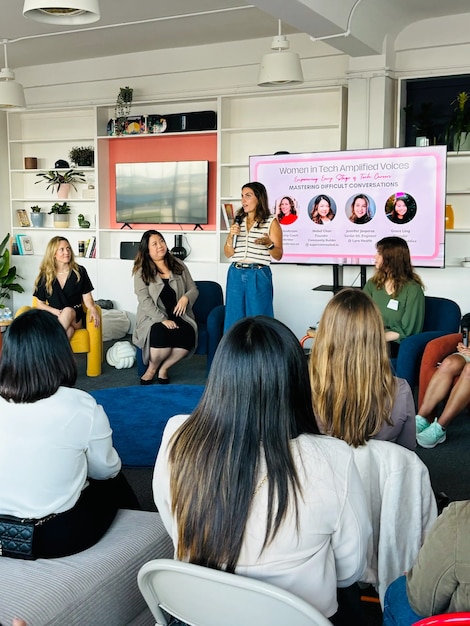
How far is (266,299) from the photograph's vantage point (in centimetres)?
530

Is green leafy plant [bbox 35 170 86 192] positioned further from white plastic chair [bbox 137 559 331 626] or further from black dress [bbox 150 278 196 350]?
white plastic chair [bbox 137 559 331 626]

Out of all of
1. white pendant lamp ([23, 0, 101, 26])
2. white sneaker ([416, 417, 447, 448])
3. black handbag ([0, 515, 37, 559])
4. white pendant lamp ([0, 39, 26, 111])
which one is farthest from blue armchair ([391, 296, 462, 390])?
white pendant lamp ([0, 39, 26, 111])

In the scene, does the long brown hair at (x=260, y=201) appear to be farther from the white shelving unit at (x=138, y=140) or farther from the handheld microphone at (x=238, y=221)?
the white shelving unit at (x=138, y=140)

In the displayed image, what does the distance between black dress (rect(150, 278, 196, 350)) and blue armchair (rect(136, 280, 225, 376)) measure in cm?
13

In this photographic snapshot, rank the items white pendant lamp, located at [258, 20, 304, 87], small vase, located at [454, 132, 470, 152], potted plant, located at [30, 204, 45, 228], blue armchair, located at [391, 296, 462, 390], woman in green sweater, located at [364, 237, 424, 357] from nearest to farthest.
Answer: blue armchair, located at [391, 296, 462, 390] < woman in green sweater, located at [364, 237, 424, 357] < white pendant lamp, located at [258, 20, 304, 87] < small vase, located at [454, 132, 470, 152] < potted plant, located at [30, 204, 45, 228]

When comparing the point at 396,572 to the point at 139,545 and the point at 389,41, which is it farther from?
the point at 389,41

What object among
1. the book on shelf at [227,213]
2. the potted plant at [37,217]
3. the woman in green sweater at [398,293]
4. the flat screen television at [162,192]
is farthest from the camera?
the potted plant at [37,217]

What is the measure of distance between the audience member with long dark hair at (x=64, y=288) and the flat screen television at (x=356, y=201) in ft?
6.02

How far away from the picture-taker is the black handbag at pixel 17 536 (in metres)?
1.90

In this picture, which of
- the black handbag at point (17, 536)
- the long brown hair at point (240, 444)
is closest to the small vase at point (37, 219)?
the black handbag at point (17, 536)

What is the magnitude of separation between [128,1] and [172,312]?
8.07 feet

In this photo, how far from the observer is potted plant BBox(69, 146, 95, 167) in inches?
309

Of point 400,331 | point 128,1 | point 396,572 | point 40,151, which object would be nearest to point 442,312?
point 400,331

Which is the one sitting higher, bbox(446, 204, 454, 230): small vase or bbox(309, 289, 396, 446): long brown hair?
bbox(446, 204, 454, 230): small vase
